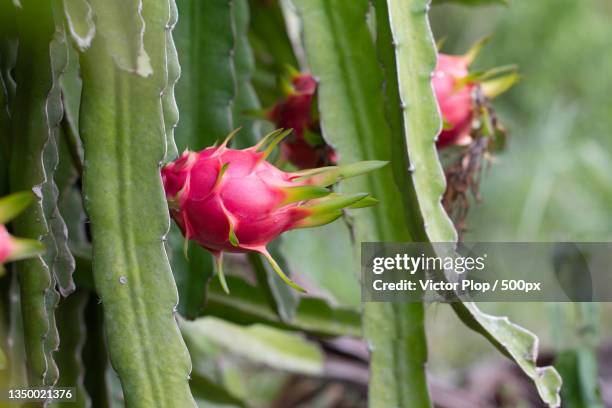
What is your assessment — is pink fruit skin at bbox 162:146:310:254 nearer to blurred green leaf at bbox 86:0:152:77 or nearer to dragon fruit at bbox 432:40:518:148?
blurred green leaf at bbox 86:0:152:77

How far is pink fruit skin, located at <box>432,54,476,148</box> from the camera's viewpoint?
728mm

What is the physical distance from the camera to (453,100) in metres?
0.73

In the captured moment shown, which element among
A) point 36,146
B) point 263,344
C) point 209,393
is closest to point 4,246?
point 36,146

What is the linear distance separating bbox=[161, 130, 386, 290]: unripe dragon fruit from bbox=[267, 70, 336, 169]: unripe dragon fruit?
196 millimetres

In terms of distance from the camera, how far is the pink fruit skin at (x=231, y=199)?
51 cm

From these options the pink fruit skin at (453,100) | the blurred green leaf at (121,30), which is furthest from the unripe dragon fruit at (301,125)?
the blurred green leaf at (121,30)

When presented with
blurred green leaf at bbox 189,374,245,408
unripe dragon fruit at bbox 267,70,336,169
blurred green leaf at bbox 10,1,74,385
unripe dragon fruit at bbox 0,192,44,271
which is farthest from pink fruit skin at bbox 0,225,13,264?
blurred green leaf at bbox 189,374,245,408

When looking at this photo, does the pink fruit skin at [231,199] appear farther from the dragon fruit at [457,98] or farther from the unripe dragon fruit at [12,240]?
the dragon fruit at [457,98]

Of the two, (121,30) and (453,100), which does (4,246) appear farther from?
(453,100)

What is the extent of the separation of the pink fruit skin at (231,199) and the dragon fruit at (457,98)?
0.82ft

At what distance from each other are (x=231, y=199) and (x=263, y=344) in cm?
65

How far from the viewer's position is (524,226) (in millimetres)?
2152

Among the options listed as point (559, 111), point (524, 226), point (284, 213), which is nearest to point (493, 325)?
point (284, 213)

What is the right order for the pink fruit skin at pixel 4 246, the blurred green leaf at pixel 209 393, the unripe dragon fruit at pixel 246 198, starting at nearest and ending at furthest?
the pink fruit skin at pixel 4 246, the unripe dragon fruit at pixel 246 198, the blurred green leaf at pixel 209 393
